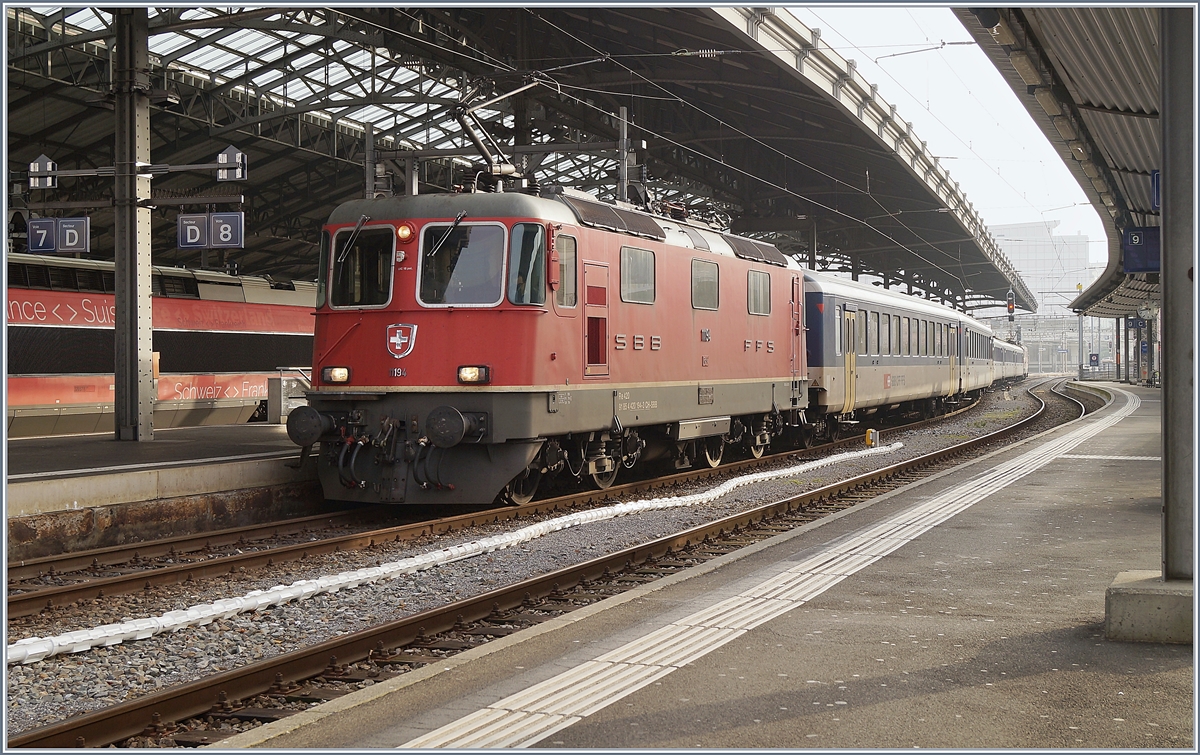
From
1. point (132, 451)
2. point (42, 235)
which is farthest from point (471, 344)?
point (42, 235)

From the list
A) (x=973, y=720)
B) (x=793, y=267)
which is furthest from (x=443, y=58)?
(x=973, y=720)

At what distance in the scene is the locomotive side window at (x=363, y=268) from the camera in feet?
40.2

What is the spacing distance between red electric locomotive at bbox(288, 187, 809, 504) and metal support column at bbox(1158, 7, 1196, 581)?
6.72 metres

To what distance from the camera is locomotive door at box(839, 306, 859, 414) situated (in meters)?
23.0

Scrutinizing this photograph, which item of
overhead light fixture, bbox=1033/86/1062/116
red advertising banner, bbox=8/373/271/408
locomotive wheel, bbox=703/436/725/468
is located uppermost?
overhead light fixture, bbox=1033/86/1062/116

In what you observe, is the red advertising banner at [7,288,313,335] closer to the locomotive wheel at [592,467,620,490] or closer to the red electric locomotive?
the red electric locomotive

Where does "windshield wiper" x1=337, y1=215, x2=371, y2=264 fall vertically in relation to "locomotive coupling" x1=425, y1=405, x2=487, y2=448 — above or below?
above

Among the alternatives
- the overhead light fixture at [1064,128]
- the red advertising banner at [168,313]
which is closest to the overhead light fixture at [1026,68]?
the overhead light fixture at [1064,128]

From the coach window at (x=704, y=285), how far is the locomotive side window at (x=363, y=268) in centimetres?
474

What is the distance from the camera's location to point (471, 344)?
11.8m

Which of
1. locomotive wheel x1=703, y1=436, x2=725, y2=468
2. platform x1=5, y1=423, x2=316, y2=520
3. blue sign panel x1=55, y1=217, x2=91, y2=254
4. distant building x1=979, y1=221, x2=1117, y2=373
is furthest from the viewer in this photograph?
distant building x1=979, y1=221, x2=1117, y2=373

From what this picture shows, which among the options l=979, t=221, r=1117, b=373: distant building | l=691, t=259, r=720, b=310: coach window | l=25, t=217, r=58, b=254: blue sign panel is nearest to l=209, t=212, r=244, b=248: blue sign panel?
l=25, t=217, r=58, b=254: blue sign panel

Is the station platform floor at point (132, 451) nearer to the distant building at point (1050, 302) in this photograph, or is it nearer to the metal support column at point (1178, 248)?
the metal support column at point (1178, 248)

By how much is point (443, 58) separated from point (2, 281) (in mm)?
22217
